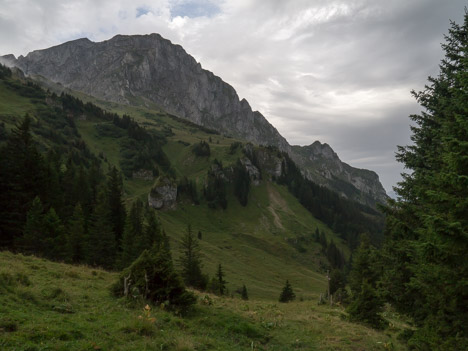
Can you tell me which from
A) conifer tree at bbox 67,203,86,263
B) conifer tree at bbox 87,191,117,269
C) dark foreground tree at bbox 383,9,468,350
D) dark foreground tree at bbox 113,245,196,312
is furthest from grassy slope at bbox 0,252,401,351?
conifer tree at bbox 87,191,117,269

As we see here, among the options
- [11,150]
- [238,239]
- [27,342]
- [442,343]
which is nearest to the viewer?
[27,342]

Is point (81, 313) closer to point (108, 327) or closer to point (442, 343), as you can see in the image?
point (108, 327)

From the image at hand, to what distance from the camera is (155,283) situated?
15930mm

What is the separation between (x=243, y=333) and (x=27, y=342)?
10349 millimetres

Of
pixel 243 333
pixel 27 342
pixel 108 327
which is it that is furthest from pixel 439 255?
pixel 27 342

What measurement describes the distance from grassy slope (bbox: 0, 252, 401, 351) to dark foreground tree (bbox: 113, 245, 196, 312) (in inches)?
32.1

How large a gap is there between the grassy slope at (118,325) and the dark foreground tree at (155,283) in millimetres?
815

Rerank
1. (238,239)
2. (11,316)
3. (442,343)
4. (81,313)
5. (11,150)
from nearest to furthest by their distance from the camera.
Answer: (11,316), (442,343), (81,313), (11,150), (238,239)

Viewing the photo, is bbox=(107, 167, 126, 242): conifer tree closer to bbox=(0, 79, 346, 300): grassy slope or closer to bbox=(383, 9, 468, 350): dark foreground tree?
bbox=(0, 79, 346, 300): grassy slope

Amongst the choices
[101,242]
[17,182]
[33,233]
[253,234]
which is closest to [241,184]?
[253,234]

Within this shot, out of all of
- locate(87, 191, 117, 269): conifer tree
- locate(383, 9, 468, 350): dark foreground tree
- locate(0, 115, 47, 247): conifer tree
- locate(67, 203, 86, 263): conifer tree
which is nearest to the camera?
locate(383, 9, 468, 350): dark foreground tree

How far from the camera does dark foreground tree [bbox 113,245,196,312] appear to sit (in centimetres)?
1560

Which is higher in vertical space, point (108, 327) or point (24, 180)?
point (24, 180)

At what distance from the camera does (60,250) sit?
121 feet
